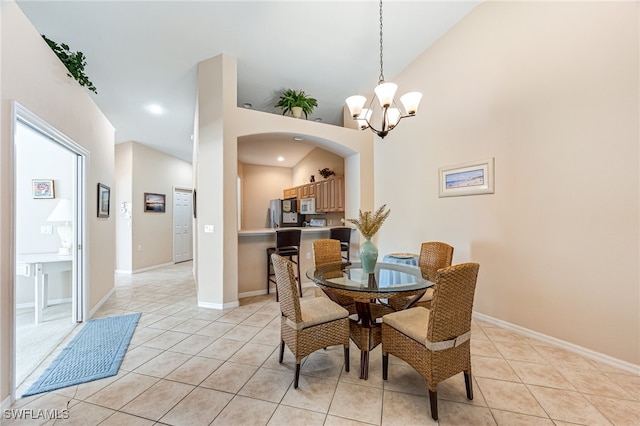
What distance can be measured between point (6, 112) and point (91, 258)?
7.00 ft

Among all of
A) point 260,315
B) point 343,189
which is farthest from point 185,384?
point 343,189

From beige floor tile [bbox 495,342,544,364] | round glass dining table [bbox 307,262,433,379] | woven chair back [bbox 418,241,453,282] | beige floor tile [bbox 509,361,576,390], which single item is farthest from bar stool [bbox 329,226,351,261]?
beige floor tile [bbox 509,361,576,390]

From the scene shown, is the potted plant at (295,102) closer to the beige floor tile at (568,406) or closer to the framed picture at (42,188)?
the framed picture at (42,188)

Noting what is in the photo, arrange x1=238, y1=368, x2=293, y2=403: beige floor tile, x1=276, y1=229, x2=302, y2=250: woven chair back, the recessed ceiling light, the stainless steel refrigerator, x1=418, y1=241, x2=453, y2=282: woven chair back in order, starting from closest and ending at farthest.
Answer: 1. x1=238, y1=368, x2=293, y2=403: beige floor tile
2. x1=418, y1=241, x2=453, y2=282: woven chair back
3. x1=276, y1=229, x2=302, y2=250: woven chair back
4. the recessed ceiling light
5. the stainless steel refrigerator

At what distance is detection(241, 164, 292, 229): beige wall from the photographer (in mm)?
7695

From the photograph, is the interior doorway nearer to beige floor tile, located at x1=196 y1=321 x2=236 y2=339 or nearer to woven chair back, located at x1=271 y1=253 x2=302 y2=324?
beige floor tile, located at x1=196 y1=321 x2=236 y2=339

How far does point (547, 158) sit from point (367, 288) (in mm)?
2237

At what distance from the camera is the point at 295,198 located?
23.6 ft

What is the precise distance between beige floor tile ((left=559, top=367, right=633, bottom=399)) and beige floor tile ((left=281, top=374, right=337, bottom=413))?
179 cm

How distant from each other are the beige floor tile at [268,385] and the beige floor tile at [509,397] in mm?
1382

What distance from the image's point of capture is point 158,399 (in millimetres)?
1809

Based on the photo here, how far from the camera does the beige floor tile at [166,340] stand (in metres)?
2.56

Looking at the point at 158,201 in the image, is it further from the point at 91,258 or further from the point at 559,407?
the point at 559,407

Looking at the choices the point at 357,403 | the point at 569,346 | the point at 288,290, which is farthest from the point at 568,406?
the point at 288,290
